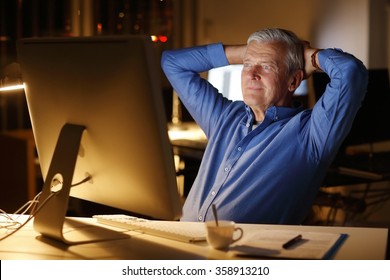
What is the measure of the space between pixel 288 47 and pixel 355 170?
1321 mm

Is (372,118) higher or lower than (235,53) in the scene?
lower

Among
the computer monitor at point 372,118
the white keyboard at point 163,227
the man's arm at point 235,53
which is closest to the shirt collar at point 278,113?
the man's arm at point 235,53

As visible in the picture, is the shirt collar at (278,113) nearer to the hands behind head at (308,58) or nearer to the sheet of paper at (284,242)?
the hands behind head at (308,58)

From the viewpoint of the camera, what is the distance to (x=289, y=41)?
234cm

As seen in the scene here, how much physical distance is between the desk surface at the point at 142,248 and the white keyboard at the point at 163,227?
0.02 metres

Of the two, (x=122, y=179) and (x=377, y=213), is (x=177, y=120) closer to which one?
(x=377, y=213)

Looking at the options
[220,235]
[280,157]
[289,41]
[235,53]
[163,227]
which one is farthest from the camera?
[235,53]

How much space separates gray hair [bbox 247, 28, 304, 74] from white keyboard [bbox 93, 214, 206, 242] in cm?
69

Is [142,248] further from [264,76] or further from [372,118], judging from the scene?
[372,118]

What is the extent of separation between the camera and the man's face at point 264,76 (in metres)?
2.35

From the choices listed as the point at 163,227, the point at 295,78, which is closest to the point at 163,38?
the point at 295,78

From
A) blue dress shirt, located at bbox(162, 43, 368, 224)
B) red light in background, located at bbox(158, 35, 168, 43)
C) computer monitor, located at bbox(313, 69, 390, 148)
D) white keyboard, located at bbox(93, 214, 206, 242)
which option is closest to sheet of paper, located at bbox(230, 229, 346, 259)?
white keyboard, located at bbox(93, 214, 206, 242)

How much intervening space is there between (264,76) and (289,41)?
0.44 ft

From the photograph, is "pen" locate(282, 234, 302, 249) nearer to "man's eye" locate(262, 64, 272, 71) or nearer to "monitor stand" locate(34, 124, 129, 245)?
"monitor stand" locate(34, 124, 129, 245)
